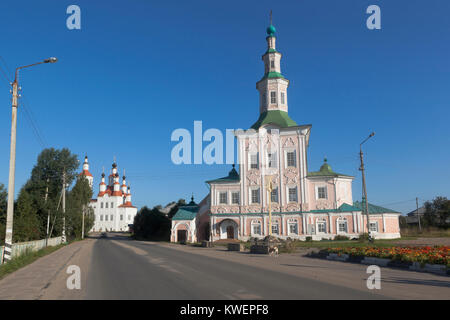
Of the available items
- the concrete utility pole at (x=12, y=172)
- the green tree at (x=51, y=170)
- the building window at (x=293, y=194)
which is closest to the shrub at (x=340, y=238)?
the building window at (x=293, y=194)

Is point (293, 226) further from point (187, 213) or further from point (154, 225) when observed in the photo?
point (154, 225)

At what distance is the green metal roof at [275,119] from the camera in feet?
135

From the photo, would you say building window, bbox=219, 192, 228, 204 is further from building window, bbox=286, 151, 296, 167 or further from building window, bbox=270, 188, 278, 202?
building window, bbox=286, 151, 296, 167

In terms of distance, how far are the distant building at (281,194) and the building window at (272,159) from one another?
3 cm

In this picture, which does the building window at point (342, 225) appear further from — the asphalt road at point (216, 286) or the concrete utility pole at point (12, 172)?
the concrete utility pole at point (12, 172)

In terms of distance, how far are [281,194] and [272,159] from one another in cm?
425

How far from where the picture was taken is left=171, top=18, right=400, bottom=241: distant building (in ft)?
124

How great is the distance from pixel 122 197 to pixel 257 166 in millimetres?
87169

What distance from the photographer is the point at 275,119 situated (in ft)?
137

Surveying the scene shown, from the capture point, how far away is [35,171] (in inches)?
2293

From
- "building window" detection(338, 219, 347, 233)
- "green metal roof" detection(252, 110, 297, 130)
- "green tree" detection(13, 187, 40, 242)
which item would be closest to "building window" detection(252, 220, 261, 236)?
"building window" detection(338, 219, 347, 233)

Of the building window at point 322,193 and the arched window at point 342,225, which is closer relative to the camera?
the arched window at point 342,225
